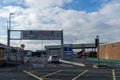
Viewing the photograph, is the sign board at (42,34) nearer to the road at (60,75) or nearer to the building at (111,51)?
the building at (111,51)

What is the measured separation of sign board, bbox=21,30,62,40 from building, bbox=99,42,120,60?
15436 mm

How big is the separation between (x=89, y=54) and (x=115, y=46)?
47822mm

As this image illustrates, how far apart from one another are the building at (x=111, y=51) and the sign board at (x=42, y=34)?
1544 cm

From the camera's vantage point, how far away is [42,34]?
269 ft

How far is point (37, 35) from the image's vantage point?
81.8 metres

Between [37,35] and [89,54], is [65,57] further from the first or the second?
[89,54]

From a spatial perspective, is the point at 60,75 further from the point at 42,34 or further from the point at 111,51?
the point at 111,51

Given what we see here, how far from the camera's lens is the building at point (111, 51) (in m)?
84.4

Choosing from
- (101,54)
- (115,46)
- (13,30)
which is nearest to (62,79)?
(13,30)

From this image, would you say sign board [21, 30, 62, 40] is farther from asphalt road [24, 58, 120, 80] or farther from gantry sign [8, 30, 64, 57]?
asphalt road [24, 58, 120, 80]

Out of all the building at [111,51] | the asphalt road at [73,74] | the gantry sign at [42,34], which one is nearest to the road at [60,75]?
the asphalt road at [73,74]

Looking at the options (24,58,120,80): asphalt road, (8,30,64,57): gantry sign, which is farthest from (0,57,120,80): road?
(8,30,64,57): gantry sign

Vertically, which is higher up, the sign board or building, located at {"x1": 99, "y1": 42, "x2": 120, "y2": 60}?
the sign board

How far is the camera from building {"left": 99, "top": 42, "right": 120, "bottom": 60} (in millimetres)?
84375
